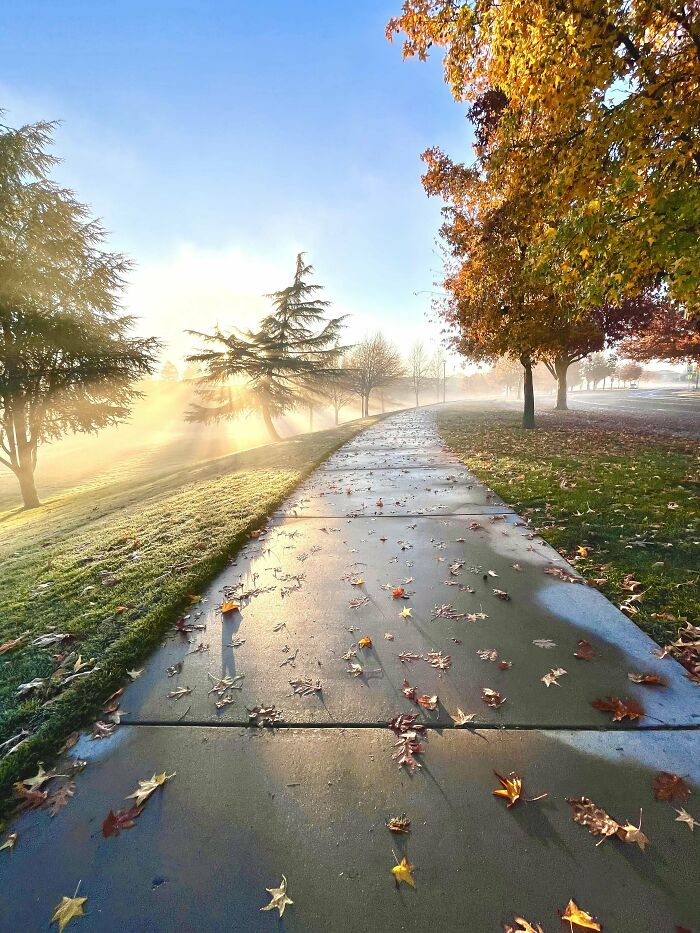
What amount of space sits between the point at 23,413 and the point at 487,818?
16.7 metres

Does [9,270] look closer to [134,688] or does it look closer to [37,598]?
[37,598]

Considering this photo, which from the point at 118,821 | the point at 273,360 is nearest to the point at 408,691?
the point at 118,821

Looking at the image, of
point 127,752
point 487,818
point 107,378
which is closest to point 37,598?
point 127,752

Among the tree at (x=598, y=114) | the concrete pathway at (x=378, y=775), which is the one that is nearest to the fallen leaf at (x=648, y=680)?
the concrete pathway at (x=378, y=775)

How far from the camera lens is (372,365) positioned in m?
36.1

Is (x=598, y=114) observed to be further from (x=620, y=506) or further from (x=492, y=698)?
(x=492, y=698)

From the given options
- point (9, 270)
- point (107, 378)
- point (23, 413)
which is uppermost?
point (9, 270)

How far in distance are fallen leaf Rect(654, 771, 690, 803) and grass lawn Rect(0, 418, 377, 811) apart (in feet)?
10.7

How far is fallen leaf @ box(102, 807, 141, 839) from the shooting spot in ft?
6.16

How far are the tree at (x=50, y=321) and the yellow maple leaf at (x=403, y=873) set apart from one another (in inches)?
600

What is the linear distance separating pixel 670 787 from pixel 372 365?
35857 millimetres

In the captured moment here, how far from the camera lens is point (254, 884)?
5.42ft

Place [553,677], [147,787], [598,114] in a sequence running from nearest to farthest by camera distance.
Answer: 1. [147,787]
2. [553,677]
3. [598,114]

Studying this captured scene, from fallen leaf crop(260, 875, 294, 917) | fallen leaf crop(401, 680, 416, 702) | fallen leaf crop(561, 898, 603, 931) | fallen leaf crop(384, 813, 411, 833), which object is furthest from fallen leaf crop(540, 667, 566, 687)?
fallen leaf crop(260, 875, 294, 917)
